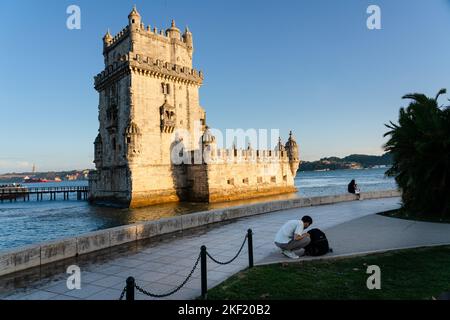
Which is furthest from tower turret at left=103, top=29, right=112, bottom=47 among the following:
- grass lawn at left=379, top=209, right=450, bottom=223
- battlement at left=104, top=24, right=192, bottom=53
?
grass lawn at left=379, top=209, right=450, bottom=223

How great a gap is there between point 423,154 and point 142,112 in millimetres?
32244

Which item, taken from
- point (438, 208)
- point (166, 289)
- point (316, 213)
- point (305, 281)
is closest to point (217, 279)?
point (166, 289)

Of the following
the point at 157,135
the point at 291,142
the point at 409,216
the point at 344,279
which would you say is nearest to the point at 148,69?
the point at 157,135

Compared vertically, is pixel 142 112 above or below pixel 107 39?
below

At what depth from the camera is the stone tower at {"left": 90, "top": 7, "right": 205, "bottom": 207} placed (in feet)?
124

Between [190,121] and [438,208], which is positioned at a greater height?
[190,121]

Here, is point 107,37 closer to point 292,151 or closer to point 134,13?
point 134,13

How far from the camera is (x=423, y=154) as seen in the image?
13.7 metres

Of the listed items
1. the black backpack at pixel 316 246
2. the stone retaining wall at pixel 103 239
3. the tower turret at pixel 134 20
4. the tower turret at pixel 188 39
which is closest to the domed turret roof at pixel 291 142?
the tower turret at pixel 188 39

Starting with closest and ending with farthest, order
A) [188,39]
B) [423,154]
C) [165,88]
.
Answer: [423,154] < [165,88] < [188,39]

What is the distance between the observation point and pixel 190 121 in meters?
44.9

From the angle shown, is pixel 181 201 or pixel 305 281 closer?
pixel 305 281
